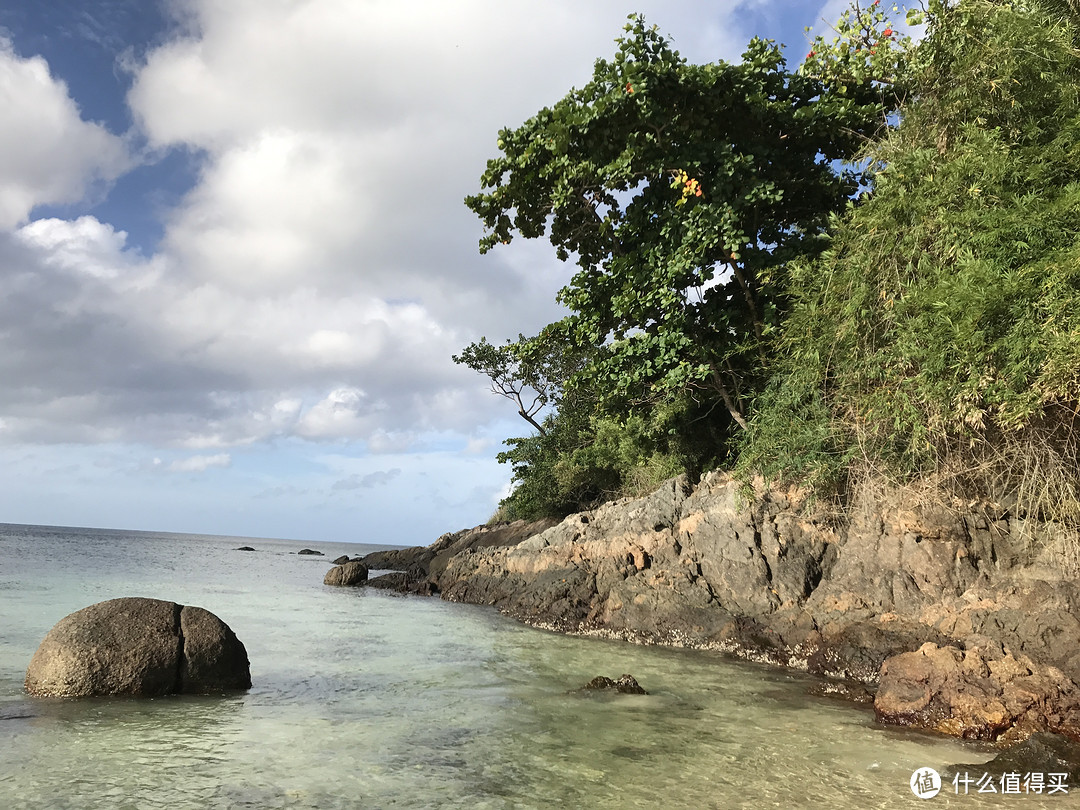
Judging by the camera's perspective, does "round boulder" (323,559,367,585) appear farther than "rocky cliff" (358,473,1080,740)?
Yes

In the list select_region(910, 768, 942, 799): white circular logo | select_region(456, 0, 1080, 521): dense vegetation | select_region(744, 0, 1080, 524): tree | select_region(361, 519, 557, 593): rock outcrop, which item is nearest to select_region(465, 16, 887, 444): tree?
select_region(456, 0, 1080, 521): dense vegetation

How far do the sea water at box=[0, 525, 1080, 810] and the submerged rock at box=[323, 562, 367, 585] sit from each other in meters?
16.5

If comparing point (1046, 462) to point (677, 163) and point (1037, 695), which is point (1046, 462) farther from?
point (677, 163)

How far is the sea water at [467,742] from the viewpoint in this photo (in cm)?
453

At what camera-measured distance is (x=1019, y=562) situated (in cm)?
906

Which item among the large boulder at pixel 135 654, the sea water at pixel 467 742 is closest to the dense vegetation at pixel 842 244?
the sea water at pixel 467 742

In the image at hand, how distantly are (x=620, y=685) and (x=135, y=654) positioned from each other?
518 centimetres

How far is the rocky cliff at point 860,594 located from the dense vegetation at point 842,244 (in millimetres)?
801

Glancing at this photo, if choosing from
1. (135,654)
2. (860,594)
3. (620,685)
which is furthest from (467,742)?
(860,594)

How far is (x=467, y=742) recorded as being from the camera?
5797 mm

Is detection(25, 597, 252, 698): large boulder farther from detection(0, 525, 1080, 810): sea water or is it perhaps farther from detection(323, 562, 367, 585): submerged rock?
detection(323, 562, 367, 585): submerged rock

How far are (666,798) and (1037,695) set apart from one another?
4113 mm

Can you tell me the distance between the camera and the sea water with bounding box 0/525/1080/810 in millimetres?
4527

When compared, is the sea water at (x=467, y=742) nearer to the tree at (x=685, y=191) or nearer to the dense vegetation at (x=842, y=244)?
the dense vegetation at (x=842, y=244)
